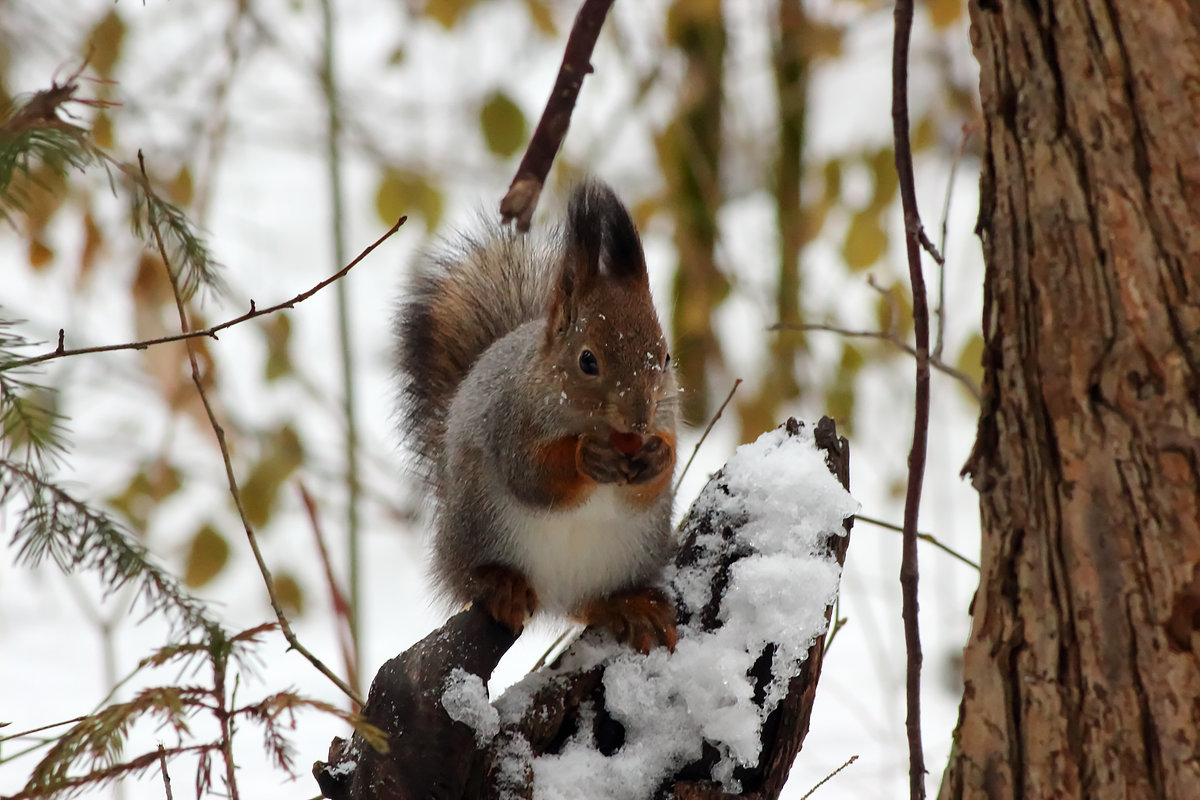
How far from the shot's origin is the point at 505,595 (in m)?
0.99

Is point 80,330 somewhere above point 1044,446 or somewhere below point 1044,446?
above

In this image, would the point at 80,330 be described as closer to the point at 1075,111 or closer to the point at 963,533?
the point at 963,533

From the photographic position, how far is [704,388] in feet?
7.59

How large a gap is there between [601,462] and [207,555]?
0.81 metres

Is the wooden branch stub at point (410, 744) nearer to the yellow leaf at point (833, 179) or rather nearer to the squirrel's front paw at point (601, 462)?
the squirrel's front paw at point (601, 462)

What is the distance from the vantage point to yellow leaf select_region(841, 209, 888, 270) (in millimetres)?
1731

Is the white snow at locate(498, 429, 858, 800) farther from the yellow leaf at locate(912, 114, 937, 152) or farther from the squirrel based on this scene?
the yellow leaf at locate(912, 114, 937, 152)

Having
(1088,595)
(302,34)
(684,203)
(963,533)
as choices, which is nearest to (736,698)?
(1088,595)

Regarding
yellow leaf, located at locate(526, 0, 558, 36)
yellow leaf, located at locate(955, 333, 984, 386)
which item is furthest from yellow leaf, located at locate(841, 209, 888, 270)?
yellow leaf, located at locate(526, 0, 558, 36)

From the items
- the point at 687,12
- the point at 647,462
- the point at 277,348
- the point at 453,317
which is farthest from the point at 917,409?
the point at 687,12

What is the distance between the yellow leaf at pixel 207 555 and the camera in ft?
5.26

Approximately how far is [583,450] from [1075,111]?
1.58 ft

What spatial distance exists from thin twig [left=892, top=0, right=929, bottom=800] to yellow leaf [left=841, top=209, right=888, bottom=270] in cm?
89

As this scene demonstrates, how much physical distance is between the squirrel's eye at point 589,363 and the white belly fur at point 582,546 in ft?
0.33
